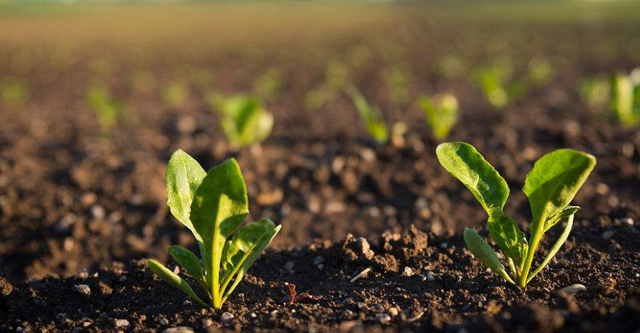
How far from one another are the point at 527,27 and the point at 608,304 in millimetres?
21598

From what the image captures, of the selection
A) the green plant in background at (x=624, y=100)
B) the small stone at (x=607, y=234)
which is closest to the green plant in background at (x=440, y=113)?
the green plant in background at (x=624, y=100)

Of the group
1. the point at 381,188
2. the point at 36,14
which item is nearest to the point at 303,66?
the point at 381,188

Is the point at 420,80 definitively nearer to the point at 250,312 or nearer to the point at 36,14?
the point at 250,312

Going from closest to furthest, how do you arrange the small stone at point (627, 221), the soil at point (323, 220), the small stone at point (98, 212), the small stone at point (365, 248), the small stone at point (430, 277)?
the soil at point (323, 220) < the small stone at point (430, 277) < the small stone at point (365, 248) < the small stone at point (627, 221) < the small stone at point (98, 212)

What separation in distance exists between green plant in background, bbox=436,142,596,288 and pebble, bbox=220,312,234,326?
2.84ft

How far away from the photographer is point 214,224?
5.56ft

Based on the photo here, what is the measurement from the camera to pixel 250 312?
5.96 feet

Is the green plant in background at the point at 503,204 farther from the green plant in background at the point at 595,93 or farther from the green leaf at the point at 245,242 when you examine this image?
the green plant in background at the point at 595,93

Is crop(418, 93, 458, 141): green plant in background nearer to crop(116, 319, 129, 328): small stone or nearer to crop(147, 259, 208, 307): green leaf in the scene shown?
crop(147, 259, 208, 307): green leaf

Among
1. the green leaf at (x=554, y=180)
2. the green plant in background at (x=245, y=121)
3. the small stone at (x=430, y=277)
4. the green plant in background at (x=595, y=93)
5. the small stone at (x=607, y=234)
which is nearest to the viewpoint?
the green leaf at (x=554, y=180)

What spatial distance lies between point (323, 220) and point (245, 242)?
1684mm

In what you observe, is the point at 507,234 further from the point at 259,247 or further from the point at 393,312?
A: the point at 259,247

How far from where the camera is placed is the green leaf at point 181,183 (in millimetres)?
1846

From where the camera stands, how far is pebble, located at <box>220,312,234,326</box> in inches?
68.7
